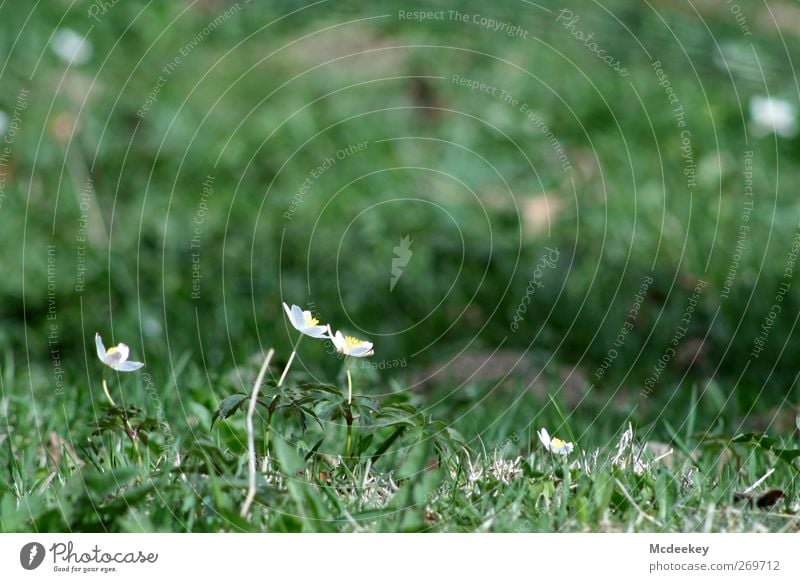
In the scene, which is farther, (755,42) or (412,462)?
(755,42)

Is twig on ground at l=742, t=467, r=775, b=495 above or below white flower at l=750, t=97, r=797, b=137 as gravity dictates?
below

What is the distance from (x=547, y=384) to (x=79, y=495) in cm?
158

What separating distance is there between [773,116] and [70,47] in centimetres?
306

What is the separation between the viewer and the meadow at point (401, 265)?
1.94 metres

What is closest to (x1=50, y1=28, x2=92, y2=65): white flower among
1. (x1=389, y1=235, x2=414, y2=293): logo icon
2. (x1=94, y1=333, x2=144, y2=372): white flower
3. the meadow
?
the meadow

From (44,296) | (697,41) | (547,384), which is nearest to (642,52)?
(697,41)

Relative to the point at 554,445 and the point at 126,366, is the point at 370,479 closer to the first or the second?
the point at 554,445

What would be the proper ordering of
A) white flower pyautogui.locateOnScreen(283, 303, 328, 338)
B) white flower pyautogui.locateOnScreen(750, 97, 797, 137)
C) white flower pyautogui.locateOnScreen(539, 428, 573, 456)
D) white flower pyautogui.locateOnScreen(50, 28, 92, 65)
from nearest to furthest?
white flower pyautogui.locateOnScreen(283, 303, 328, 338) < white flower pyautogui.locateOnScreen(539, 428, 573, 456) < white flower pyautogui.locateOnScreen(750, 97, 797, 137) < white flower pyautogui.locateOnScreen(50, 28, 92, 65)

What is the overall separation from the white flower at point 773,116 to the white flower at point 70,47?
2956 millimetres

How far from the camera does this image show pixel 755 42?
488 centimetres

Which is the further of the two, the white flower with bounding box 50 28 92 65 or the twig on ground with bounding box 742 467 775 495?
the white flower with bounding box 50 28 92 65

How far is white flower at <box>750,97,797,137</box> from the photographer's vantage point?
456 cm

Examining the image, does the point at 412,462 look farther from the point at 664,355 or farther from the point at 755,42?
the point at 755,42

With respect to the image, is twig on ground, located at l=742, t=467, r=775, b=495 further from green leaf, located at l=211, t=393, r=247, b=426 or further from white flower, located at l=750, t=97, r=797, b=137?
white flower, located at l=750, t=97, r=797, b=137
